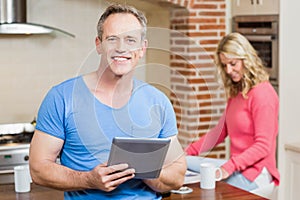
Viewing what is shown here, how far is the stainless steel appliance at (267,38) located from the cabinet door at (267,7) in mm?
30

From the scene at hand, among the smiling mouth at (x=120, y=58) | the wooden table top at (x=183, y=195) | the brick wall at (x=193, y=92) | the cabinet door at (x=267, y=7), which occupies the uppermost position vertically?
the cabinet door at (x=267, y=7)

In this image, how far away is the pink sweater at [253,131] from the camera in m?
3.53

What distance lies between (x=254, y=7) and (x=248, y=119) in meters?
1.23

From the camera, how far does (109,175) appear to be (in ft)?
6.41

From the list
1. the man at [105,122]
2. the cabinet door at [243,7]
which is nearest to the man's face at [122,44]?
the man at [105,122]

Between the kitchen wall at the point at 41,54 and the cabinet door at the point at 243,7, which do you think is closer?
the cabinet door at the point at 243,7

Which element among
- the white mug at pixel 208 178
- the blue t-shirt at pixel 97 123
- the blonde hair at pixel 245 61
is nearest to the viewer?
the blue t-shirt at pixel 97 123

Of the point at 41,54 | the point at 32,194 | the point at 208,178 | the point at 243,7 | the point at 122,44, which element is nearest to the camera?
the point at 122,44

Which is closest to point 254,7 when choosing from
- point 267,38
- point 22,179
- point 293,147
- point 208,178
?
point 267,38

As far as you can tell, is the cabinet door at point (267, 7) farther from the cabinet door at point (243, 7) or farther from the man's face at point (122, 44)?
the man's face at point (122, 44)

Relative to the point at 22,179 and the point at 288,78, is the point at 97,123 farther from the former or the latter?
the point at 288,78

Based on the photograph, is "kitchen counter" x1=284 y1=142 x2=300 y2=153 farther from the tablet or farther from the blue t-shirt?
the tablet

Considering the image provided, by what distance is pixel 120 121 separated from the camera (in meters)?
1.98

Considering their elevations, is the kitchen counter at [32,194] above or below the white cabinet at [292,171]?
above
